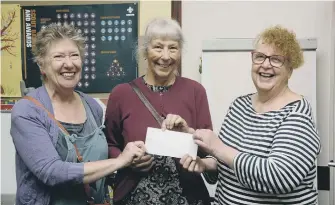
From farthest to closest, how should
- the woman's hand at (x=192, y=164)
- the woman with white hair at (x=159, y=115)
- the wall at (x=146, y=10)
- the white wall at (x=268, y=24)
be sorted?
the wall at (x=146, y=10)
the white wall at (x=268, y=24)
the woman with white hair at (x=159, y=115)
the woman's hand at (x=192, y=164)

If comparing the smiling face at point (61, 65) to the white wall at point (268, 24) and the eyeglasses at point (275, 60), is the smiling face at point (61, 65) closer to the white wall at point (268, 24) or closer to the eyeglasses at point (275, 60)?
the eyeglasses at point (275, 60)

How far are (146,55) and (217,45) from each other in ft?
2.63

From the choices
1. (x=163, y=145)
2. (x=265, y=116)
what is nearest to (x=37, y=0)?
(x=163, y=145)

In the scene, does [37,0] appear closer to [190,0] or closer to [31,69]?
[31,69]

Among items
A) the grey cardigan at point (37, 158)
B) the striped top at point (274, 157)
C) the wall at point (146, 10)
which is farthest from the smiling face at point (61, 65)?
the wall at point (146, 10)

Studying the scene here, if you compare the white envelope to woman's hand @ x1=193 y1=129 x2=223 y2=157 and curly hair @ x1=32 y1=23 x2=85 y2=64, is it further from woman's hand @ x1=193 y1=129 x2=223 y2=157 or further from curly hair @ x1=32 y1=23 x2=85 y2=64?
curly hair @ x1=32 y1=23 x2=85 y2=64

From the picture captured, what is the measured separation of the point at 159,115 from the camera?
1.48 m

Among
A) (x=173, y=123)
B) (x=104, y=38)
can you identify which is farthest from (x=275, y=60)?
(x=104, y=38)

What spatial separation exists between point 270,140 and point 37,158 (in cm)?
78

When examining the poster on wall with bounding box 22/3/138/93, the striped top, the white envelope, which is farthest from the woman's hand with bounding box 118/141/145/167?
the poster on wall with bounding box 22/3/138/93

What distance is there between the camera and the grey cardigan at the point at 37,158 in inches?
47.9

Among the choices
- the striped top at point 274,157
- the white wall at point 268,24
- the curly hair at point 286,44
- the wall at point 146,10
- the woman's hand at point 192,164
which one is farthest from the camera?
the wall at point 146,10

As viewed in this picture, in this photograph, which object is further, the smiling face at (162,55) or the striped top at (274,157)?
the smiling face at (162,55)

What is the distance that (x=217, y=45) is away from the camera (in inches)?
86.7
